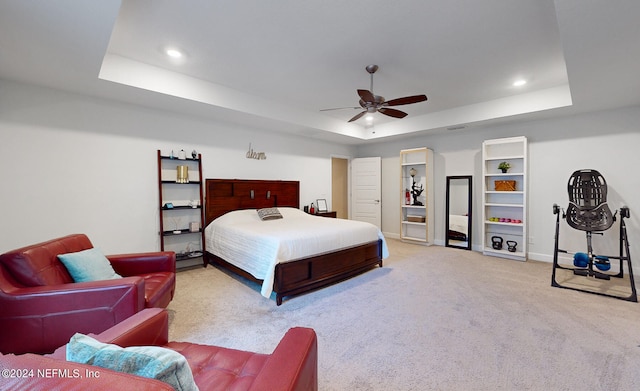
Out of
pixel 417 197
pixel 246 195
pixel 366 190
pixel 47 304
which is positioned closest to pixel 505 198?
pixel 417 197

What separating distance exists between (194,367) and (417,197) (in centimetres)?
580

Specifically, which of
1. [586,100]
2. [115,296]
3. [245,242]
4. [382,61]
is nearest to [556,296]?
[586,100]

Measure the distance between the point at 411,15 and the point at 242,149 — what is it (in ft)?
12.0

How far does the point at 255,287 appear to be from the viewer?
3553mm

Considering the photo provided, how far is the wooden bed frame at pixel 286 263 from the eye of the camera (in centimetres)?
315

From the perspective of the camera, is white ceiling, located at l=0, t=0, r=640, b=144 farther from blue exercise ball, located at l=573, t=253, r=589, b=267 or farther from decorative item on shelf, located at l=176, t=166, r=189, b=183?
blue exercise ball, located at l=573, t=253, r=589, b=267

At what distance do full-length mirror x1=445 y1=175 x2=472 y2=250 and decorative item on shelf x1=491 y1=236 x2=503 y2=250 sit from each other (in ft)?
1.43

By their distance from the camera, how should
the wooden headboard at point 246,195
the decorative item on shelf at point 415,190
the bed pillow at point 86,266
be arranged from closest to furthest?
the bed pillow at point 86,266
the wooden headboard at point 246,195
the decorative item on shelf at point 415,190

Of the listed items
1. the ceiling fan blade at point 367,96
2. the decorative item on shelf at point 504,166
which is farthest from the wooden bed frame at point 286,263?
the decorative item on shelf at point 504,166

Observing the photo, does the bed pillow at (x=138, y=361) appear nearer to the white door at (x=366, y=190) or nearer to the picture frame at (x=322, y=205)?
the picture frame at (x=322, y=205)

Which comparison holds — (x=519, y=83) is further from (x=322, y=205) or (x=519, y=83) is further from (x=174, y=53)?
(x=174, y=53)

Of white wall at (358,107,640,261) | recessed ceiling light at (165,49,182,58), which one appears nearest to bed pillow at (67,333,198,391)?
recessed ceiling light at (165,49,182,58)

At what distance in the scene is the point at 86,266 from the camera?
7.23 feet

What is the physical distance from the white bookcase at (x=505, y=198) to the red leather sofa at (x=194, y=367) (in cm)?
497
